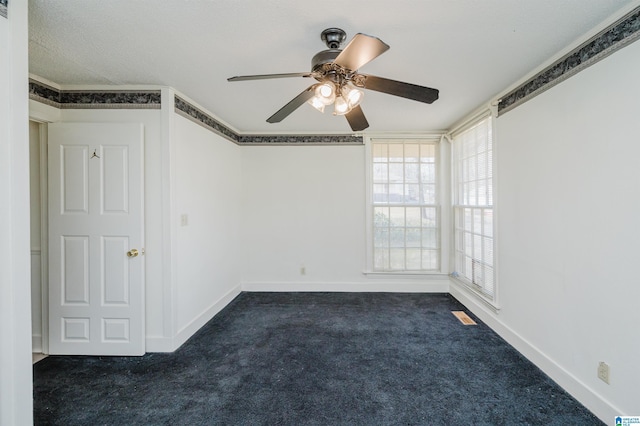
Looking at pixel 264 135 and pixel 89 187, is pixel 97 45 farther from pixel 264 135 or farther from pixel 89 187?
pixel 264 135

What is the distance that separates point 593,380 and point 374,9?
8.80 feet

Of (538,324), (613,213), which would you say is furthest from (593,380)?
(613,213)

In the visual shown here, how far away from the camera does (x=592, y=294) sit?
1.72m

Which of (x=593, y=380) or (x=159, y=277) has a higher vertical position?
(x=159, y=277)

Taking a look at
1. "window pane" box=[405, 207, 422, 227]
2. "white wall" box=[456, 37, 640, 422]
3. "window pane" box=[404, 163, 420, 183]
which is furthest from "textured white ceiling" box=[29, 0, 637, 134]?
"window pane" box=[405, 207, 422, 227]

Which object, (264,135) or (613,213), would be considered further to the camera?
(264,135)

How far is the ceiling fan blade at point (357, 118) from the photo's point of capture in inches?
73.2

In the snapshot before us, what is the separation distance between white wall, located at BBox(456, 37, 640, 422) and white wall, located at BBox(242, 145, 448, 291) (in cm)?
184

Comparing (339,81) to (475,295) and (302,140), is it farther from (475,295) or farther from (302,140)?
(475,295)

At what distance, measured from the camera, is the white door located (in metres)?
2.30

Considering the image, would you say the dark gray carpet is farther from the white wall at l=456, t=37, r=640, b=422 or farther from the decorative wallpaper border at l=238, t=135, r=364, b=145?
the decorative wallpaper border at l=238, t=135, r=364, b=145

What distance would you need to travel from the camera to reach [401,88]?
1534 millimetres

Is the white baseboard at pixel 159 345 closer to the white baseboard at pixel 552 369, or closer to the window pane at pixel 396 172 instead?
the white baseboard at pixel 552 369

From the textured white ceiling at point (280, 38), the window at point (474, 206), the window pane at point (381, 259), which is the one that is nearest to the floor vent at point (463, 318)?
the window at point (474, 206)
